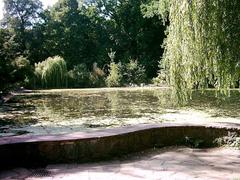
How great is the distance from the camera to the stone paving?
17.5 ft

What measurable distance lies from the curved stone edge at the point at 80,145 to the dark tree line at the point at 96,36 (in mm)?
29417

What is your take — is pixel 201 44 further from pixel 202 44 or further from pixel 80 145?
pixel 80 145

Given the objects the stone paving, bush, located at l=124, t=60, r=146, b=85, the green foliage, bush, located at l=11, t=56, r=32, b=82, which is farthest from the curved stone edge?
bush, located at l=124, t=60, r=146, b=85

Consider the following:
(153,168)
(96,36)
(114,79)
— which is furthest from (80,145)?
(96,36)

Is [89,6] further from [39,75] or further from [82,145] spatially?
[82,145]

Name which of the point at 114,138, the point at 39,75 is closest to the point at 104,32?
the point at 39,75

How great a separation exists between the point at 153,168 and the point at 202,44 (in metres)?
2.54

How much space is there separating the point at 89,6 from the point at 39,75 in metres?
16.1

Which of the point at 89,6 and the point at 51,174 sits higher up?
the point at 89,6

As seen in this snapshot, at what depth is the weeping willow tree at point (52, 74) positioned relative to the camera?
1206 inches

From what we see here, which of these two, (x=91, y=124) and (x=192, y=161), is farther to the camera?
(x=91, y=124)

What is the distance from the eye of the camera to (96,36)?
139 feet

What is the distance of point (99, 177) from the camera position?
5352mm

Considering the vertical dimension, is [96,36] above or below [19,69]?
above
